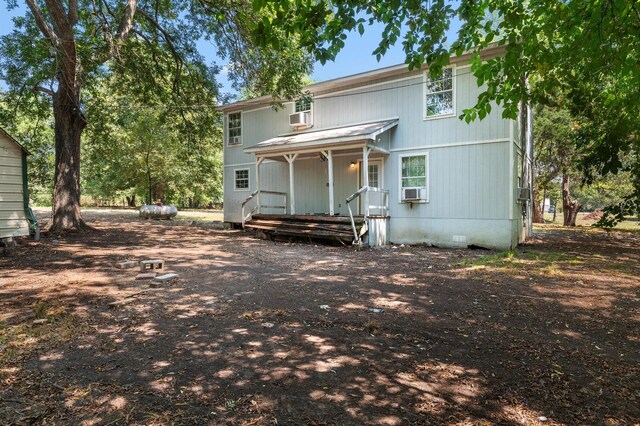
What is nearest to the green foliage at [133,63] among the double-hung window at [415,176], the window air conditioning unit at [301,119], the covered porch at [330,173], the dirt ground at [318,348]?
the window air conditioning unit at [301,119]

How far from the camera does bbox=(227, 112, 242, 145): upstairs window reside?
1544 centimetres

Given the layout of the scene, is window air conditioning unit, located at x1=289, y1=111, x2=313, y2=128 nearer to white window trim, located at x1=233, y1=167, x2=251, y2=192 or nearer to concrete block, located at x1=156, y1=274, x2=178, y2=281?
white window trim, located at x1=233, y1=167, x2=251, y2=192

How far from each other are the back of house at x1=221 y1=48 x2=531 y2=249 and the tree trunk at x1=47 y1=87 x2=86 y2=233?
5.43m

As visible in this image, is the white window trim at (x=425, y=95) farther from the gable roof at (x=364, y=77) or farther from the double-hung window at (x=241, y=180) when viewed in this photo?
the double-hung window at (x=241, y=180)

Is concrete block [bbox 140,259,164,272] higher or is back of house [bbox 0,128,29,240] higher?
back of house [bbox 0,128,29,240]

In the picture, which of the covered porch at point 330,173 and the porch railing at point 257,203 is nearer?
the covered porch at point 330,173

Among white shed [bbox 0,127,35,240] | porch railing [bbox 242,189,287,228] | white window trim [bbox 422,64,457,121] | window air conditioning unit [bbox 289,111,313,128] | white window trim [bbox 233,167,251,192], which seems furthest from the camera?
white window trim [bbox 233,167,251,192]

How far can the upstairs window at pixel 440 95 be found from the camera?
10.6 meters

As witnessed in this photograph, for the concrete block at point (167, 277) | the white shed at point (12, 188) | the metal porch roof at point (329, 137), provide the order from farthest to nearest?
the metal porch roof at point (329, 137), the white shed at point (12, 188), the concrete block at point (167, 277)

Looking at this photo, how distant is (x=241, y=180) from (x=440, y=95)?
854 cm

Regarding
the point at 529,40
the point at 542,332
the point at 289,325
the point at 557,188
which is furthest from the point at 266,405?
the point at 557,188

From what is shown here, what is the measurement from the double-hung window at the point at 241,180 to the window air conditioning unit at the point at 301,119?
122 inches

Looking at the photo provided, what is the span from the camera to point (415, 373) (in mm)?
2645

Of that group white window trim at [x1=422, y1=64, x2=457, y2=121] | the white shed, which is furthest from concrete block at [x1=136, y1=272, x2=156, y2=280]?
white window trim at [x1=422, y1=64, x2=457, y2=121]
